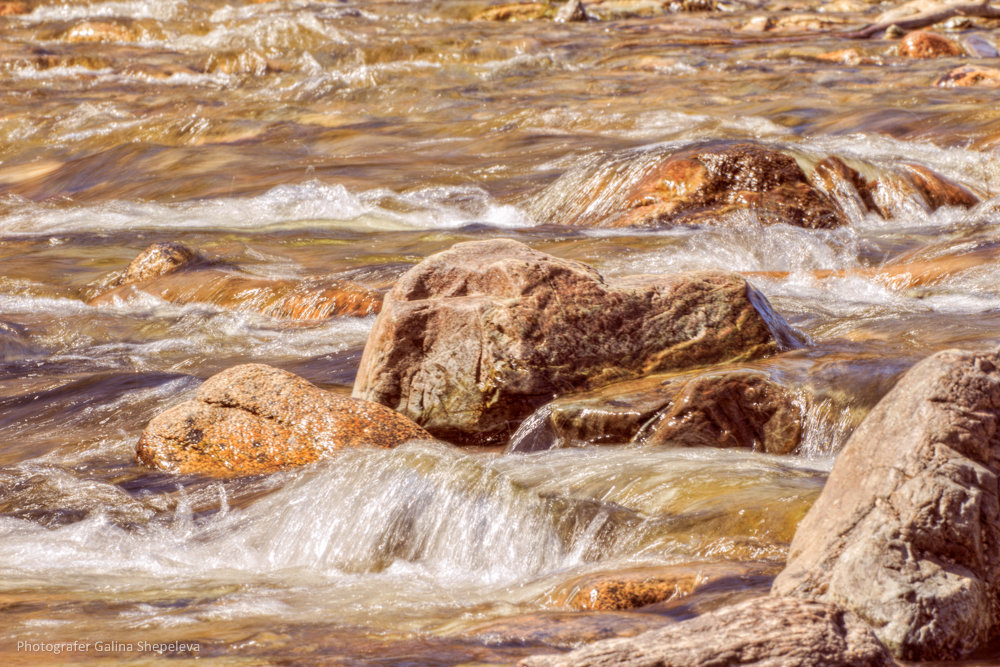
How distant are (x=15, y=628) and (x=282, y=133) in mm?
13874

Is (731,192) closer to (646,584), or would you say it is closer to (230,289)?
(230,289)

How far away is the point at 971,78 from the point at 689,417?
45.8 feet

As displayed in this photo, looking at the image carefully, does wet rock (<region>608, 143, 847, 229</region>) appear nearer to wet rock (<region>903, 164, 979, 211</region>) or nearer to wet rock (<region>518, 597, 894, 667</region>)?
wet rock (<region>903, 164, 979, 211</region>)

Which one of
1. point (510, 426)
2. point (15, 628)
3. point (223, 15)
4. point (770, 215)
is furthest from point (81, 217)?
point (223, 15)

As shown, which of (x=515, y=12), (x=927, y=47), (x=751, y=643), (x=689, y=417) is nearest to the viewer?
(x=751, y=643)

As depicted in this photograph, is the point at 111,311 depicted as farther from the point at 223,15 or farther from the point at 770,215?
the point at 223,15

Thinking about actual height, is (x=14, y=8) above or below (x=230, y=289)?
above

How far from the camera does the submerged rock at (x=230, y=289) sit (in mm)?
8891

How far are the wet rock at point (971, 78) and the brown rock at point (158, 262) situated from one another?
38.6 ft

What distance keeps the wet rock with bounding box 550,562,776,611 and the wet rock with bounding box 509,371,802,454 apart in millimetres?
1549

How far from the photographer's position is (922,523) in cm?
307

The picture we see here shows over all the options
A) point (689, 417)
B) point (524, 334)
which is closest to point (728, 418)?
point (689, 417)

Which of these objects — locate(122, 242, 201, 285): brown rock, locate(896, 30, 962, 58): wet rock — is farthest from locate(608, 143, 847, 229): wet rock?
locate(896, 30, 962, 58): wet rock

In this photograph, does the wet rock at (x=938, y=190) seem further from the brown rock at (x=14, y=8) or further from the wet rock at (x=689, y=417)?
the brown rock at (x=14, y=8)
